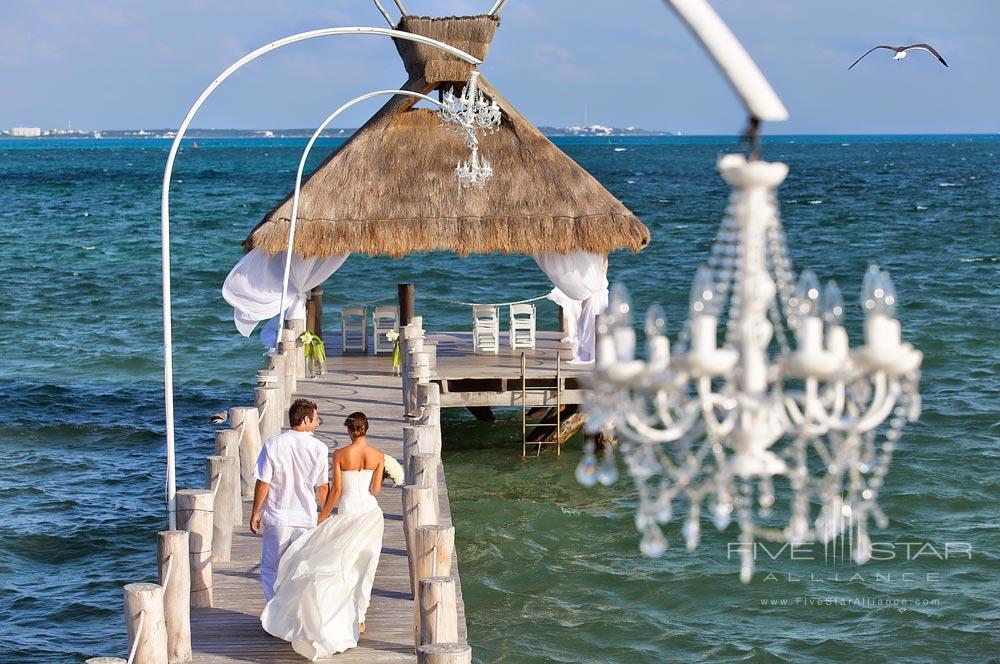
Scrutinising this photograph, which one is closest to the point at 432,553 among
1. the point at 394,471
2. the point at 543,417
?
the point at 394,471

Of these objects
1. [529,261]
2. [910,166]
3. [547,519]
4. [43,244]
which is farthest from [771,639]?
[910,166]

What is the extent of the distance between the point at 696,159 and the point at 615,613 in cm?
12295

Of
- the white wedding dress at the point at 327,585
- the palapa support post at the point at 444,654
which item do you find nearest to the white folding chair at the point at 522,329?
the white wedding dress at the point at 327,585

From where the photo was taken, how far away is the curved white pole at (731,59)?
3.63 metres

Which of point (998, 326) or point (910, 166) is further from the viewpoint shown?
point (910, 166)

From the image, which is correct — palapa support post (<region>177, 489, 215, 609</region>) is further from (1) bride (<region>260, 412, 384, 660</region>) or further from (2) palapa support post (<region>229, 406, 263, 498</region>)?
(2) palapa support post (<region>229, 406, 263, 498</region>)

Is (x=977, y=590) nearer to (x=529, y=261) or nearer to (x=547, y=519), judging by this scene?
(x=547, y=519)

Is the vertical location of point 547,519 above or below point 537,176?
below

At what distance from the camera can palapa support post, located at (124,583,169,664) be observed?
7.41 meters

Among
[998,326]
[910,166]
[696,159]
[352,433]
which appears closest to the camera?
[352,433]

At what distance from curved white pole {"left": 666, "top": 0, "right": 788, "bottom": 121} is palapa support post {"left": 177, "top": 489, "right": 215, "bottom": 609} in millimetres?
5970

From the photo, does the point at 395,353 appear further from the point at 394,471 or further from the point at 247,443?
the point at 394,471

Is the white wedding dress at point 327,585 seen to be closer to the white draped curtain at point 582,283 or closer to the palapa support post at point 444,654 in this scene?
the palapa support post at point 444,654

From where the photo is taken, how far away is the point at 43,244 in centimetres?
5256
